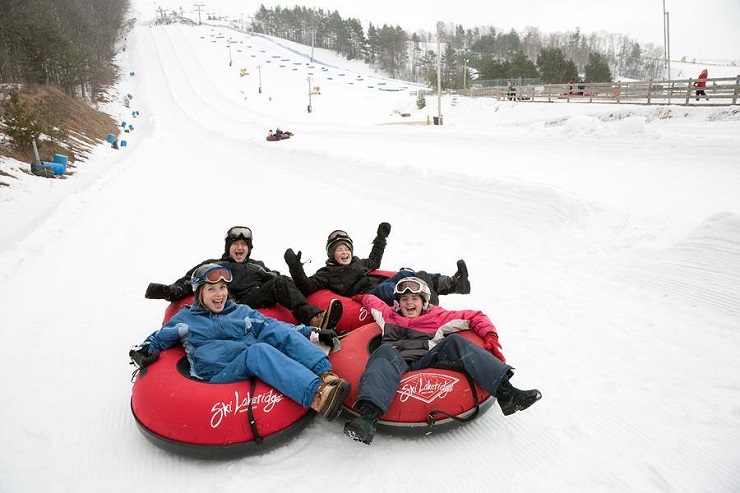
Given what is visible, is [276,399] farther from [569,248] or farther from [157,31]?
[157,31]

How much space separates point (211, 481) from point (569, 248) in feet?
16.7

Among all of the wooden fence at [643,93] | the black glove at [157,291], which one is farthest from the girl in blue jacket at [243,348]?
the wooden fence at [643,93]

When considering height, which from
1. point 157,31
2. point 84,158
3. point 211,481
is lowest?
point 211,481

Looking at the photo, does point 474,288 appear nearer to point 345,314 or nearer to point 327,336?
point 345,314

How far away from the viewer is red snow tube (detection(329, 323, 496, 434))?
279 centimetres

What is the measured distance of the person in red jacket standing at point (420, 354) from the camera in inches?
106

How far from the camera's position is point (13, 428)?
3.06 m

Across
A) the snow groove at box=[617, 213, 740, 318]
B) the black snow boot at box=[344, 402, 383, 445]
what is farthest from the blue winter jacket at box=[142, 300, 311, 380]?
the snow groove at box=[617, 213, 740, 318]

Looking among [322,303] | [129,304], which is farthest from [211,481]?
[129,304]

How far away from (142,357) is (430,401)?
1969 mm

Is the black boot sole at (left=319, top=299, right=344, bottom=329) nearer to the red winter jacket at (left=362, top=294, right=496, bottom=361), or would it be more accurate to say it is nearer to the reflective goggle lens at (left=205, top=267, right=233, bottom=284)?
the red winter jacket at (left=362, top=294, right=496, bottom=361)

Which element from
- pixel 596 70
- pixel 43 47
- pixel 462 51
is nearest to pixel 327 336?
pixel 43 47

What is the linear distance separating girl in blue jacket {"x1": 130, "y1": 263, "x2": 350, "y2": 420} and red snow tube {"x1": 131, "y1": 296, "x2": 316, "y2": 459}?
135 mm

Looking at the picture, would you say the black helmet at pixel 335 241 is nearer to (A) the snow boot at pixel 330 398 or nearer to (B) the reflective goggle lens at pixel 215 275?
(B) the reflective goggle lens at pixel 215 275
